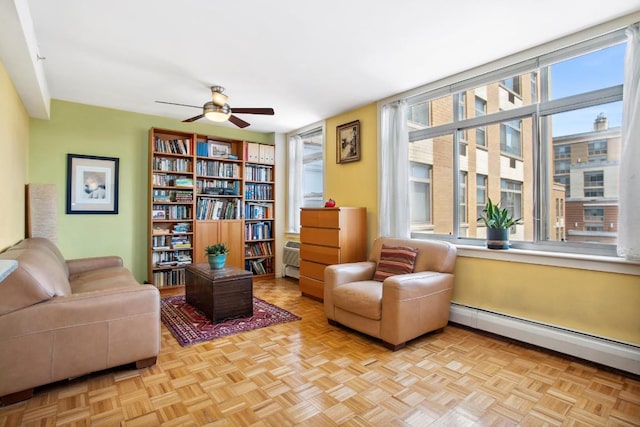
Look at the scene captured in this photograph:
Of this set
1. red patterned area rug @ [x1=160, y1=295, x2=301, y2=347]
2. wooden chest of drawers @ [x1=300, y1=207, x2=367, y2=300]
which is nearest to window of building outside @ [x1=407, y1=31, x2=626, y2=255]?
wooden chest of drawers @ [x1=300, y1=207, x2=367, y2=300]

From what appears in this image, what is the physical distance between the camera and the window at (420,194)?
12.9 feet

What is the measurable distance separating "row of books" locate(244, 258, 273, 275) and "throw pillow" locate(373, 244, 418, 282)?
8.97ft

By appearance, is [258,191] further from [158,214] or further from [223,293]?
[223,293]

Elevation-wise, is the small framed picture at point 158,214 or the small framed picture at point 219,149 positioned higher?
the small framed picture at point 219,149

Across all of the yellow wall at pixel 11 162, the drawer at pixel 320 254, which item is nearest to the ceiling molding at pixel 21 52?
the yellow wall at pixel 11 162

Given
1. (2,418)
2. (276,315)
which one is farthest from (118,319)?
(276,315)

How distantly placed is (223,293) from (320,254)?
1.37 meters

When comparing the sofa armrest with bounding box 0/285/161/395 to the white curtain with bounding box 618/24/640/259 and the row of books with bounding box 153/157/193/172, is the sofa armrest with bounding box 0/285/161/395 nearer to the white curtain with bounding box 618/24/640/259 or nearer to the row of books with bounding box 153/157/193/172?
the row of books with bounding box 153/157/193/172

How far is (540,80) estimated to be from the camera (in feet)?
9.51

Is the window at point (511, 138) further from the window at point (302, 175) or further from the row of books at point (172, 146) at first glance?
the row of books at point (172, 146)

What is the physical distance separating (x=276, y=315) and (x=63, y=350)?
193 centimetres

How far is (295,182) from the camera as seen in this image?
5770 millimetres

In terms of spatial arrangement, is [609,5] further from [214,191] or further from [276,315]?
[214,191]

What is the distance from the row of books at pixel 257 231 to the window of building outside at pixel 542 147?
307 centimetres
